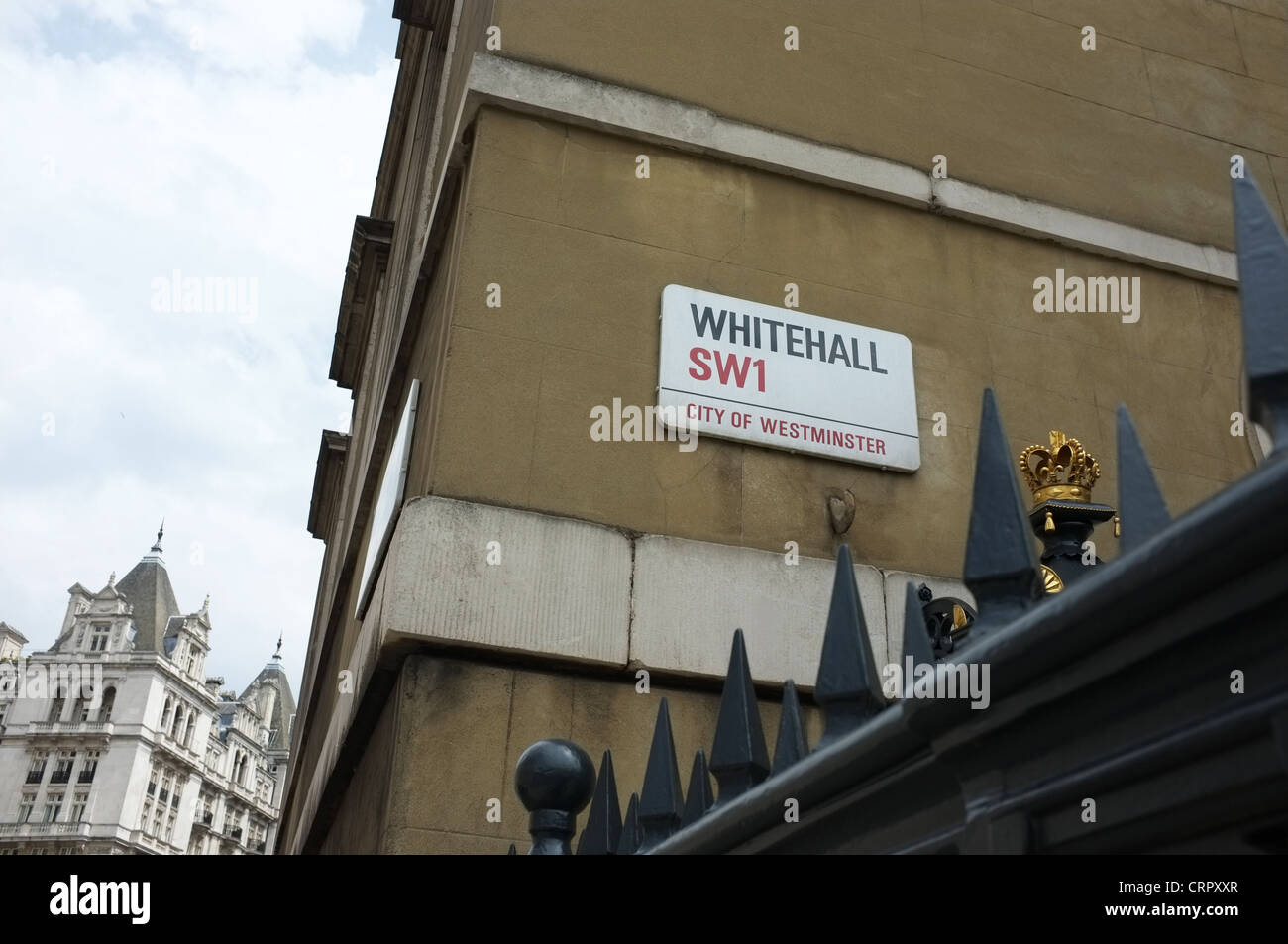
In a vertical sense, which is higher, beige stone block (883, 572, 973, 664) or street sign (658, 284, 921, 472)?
street sign (658, 284, 921, 472)

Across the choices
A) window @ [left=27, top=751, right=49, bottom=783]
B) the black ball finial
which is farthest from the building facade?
window @ [left=27, top=751, right=49, bottom=783]

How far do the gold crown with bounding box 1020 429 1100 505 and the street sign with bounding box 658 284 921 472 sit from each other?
7.00 ft

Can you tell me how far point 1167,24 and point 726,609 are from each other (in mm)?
6625

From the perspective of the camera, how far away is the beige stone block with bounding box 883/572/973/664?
5754 millimetres

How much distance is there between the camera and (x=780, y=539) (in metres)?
5.99

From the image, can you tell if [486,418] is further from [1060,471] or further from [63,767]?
[63,767]

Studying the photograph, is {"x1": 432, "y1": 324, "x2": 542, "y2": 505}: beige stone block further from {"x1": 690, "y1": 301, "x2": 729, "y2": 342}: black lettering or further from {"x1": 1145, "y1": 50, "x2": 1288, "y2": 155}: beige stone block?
{"x1": 1145, "y1": 50, "x2": 1288, "y2": 155}: beige stone block

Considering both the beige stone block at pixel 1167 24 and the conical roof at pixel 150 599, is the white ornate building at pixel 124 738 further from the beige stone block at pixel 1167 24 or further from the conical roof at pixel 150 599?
the beige stone block at pixel 1167 24

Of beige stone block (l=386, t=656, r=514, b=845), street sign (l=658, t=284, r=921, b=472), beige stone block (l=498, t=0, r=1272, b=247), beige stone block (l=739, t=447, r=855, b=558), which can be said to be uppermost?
beige stone block (l=498, t=0, r=1272, b=247)
